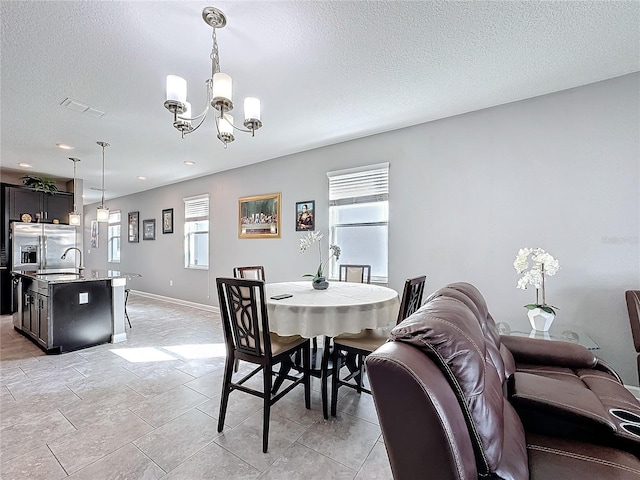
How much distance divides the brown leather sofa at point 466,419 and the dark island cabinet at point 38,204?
736 centimetres

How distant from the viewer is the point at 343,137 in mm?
3795

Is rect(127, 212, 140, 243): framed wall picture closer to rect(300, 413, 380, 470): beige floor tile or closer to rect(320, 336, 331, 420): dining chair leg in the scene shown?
rect(320, 336, 331, 420): dining chair leg

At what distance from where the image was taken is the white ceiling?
1.75 m

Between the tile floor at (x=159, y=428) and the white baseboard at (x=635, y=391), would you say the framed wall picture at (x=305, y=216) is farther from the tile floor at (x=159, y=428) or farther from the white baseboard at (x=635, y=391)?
the white baseboard at (x=635, y=391)

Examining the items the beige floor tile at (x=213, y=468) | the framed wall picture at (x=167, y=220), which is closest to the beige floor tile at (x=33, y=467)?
the beige floor tile at (x=213, y=468)

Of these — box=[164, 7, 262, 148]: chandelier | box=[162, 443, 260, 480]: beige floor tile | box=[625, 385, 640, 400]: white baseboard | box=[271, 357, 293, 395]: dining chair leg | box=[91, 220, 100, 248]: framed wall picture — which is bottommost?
box=[162, 443, 260, 480]: beige floor tile

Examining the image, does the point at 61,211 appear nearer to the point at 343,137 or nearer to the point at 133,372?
the point at 133,372

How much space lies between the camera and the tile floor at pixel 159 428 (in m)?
1.62

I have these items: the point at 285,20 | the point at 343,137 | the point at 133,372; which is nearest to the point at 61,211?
the point at 133,372

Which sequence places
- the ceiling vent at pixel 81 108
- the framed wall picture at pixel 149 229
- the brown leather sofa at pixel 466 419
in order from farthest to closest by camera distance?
the framed wall picture at pixel 149 229 → the ceiling vent at pixel 81 108 → the brown leather sofa at pixel 466 419

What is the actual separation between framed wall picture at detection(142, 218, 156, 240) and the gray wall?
4.66m

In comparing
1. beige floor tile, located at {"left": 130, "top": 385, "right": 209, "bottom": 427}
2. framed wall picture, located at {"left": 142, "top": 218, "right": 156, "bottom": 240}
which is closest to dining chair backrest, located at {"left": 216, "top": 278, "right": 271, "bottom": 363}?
beige floor tile, located at {"left": 130, "top": 385, "right": 209, "bottom": 427}

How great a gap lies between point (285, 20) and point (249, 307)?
6.00ft

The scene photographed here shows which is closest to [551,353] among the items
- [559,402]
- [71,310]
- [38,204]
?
[559,402]
